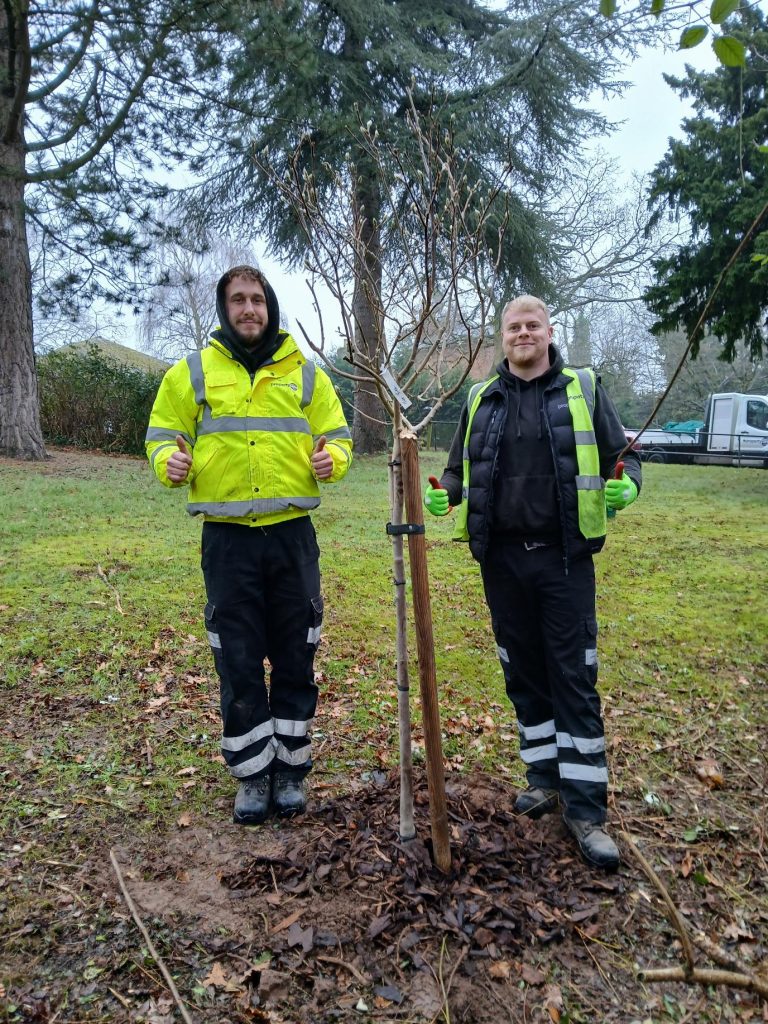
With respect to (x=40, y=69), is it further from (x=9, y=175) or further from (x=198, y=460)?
(x=198, y=460)

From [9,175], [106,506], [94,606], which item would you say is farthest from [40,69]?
[94,606]

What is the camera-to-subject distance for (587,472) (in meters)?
2.58

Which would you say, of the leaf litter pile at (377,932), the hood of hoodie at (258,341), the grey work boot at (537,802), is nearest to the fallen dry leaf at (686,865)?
the leaf litter pile at (377,932)

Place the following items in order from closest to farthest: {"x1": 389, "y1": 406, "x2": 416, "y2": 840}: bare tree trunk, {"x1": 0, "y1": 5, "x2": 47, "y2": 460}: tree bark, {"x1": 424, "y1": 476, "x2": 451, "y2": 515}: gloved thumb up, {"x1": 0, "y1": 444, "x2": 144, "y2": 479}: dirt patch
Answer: {"x1": 389, "y1": 406, "x2": 416, "y2": 840}: bare tree trunk
{"x1": 424, "y1": 476, "x2": 451, "y2": 515}: gloved thumb up
{"x1": 0, "y1": 5, "x2": 47, "y2": 460}: tree bark
{"x1": 0, "y1": 444, "x2": 144, "y2": 479}: dirt patch

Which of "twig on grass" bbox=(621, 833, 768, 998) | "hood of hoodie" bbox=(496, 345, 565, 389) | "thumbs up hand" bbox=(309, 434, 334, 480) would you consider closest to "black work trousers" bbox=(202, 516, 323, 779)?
"thumbs up hand" bbox=(309, 434, 334, 480)

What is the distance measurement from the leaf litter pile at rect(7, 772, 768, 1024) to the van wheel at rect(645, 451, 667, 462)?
859 inches

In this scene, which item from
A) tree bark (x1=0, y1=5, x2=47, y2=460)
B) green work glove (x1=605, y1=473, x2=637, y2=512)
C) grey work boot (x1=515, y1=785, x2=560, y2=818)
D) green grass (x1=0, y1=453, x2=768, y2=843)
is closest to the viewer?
green work glove (x1=605, y1=473, x2=637, y2=512)

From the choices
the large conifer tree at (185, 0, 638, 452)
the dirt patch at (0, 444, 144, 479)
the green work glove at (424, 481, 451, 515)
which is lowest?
the dirt patch at (0, 444, 144, 479)

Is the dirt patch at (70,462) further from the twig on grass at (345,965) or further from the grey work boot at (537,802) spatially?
the twig on grass at (345,965)

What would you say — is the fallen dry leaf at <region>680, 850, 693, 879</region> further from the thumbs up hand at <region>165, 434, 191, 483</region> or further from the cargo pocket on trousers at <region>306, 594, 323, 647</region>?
the thumbs up hand at <region>165, 434, 191, 483</region>

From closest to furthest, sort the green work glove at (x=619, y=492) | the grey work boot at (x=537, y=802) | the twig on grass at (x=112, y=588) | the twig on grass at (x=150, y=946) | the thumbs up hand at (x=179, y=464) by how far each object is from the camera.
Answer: the twig on grass at (x=150, y=946), the green work glove at (x=619, y=492), the thumbs up hand at (x=179, y=464), the grey work boot at (x=537, y=802), the twig on grass at (x=112, y=588)

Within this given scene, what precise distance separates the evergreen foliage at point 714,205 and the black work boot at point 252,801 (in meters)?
11.3

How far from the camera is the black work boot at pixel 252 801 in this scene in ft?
9.42

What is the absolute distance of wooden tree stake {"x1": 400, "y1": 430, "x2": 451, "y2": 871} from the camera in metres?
2.31
